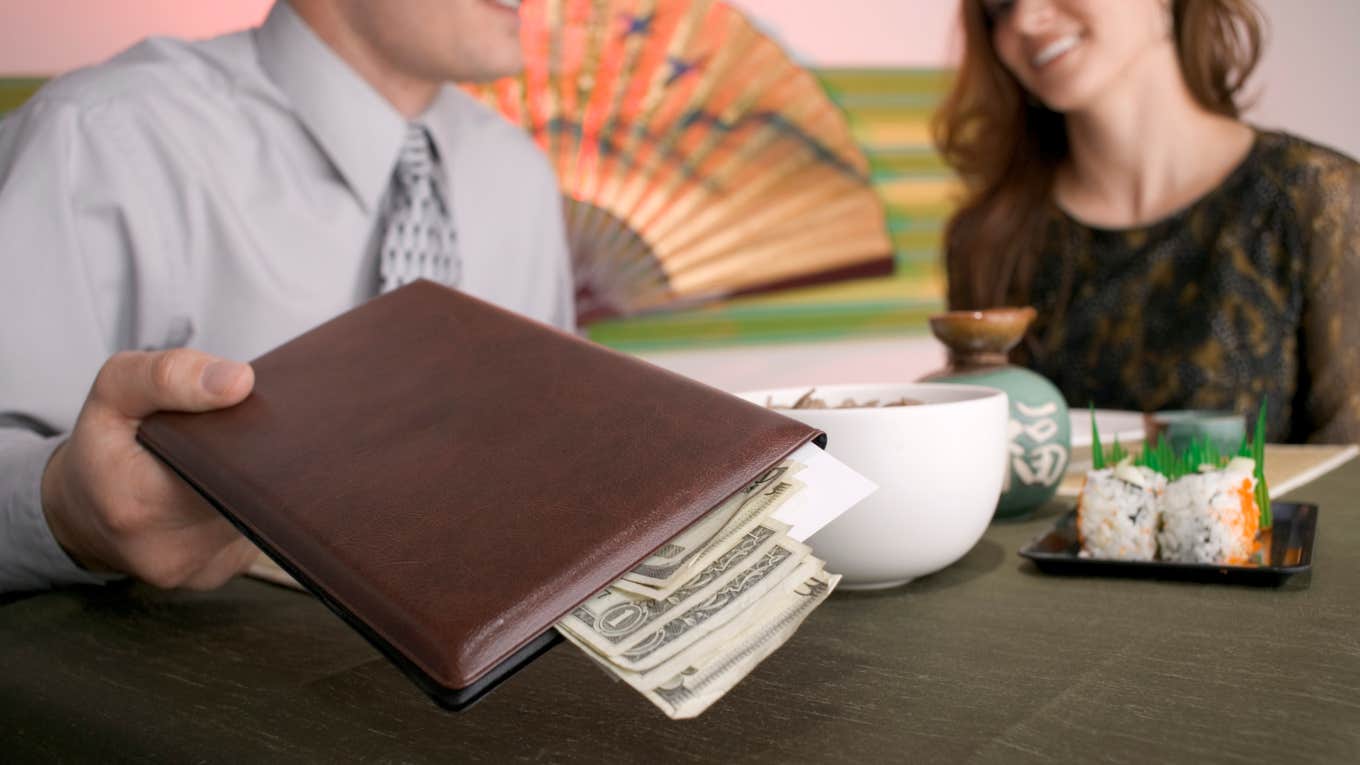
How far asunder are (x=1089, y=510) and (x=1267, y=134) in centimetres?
135

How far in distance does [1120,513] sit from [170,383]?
56 cm

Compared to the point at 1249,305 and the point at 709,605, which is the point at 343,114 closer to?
the point at 709,605

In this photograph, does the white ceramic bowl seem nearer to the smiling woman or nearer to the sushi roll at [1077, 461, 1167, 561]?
the sushi roll at [1077, 461, 1167, 561]

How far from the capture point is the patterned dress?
1.52 meters

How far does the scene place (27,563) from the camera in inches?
28.8

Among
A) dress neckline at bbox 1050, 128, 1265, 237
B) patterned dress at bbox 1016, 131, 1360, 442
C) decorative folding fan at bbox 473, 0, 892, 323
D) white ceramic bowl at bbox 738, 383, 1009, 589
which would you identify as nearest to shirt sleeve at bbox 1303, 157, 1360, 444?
patterned dress at bbox 1016, 131, 1360, 442

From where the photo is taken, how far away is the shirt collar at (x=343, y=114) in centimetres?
130

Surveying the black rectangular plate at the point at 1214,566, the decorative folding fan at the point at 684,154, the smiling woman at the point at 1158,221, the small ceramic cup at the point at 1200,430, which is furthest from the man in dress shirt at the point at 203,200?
the decorative folding fan at the point at 684,154

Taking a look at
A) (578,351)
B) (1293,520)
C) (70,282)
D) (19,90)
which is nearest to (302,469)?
(578,351)

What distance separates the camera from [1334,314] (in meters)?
1.51

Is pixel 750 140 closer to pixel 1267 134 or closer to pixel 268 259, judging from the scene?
pixel 1267 134

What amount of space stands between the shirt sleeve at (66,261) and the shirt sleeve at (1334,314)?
163cm

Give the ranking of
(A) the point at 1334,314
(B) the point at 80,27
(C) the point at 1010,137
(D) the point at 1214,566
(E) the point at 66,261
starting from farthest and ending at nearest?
(B) the point at 80,27 < (C) the point at 1010,137 < (A) the point at 1334,314 < (E) the point at 66,261 < (D) the point at 1214,566

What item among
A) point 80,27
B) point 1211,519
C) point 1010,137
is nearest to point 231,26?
point 80,27
